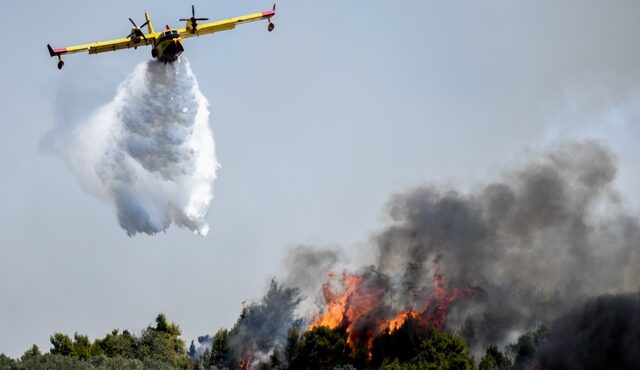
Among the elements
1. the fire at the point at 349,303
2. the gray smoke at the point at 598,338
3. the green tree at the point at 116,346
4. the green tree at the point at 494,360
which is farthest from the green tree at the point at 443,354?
the green tree at the point at 116,346

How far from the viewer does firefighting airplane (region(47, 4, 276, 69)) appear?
109875 millimetres

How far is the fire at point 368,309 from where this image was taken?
132m

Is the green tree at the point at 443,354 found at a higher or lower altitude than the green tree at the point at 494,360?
lower

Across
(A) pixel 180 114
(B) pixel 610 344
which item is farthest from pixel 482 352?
(A) pixel 180 114

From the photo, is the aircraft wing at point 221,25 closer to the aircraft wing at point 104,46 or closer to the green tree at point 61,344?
the aircraft wing at point 104,46

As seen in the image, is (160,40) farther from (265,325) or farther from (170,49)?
(265,325)

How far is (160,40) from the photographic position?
10994 centimetres

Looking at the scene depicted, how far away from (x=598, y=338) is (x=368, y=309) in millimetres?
25217

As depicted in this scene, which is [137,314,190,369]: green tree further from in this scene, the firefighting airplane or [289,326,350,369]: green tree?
the firefighting airplane

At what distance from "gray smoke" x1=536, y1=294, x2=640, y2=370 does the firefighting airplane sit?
38840 mm

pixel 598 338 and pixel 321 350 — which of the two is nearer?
pixel 598 338

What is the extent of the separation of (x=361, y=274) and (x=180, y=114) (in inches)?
1290

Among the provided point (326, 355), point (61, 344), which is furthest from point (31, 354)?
point (326, 355)

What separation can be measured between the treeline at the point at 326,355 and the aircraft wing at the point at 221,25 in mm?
30653
